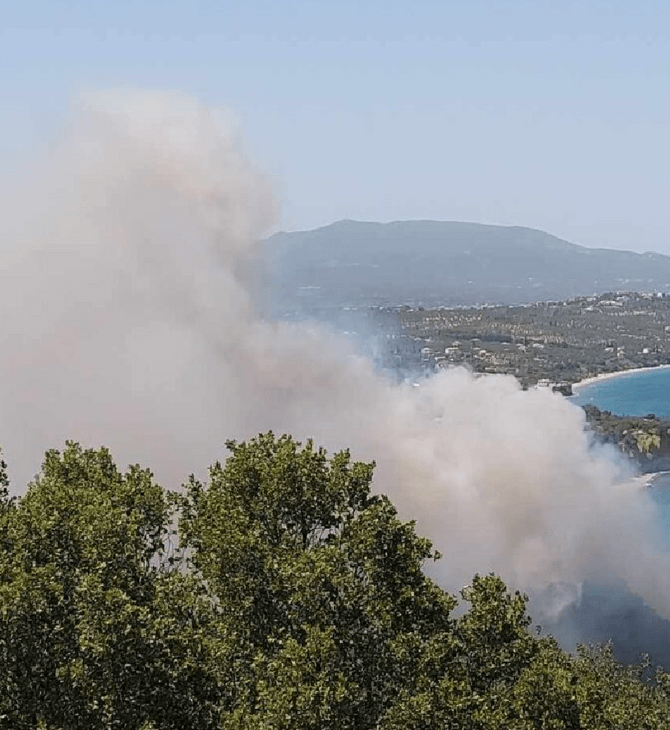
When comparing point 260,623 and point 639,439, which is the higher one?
point 639,439

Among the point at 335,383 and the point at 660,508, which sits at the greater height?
the point at 660,508

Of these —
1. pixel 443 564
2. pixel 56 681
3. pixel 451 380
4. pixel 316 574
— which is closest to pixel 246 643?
pixel 316 574

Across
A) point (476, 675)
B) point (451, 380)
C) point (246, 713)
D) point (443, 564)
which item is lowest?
point (246, 713)

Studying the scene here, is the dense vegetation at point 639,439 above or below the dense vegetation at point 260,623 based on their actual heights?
above

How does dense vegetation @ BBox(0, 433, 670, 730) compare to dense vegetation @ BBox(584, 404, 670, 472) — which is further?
dense vegetation @ BBox(584, 404, 670, 472)

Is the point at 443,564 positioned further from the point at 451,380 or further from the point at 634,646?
the point at 451,380

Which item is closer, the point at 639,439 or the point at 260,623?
the point at 260,623

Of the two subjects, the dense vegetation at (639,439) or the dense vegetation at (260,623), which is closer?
the dense vegetation at (260,623)

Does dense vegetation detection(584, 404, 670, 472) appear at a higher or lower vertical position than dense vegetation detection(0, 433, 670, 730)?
higher
